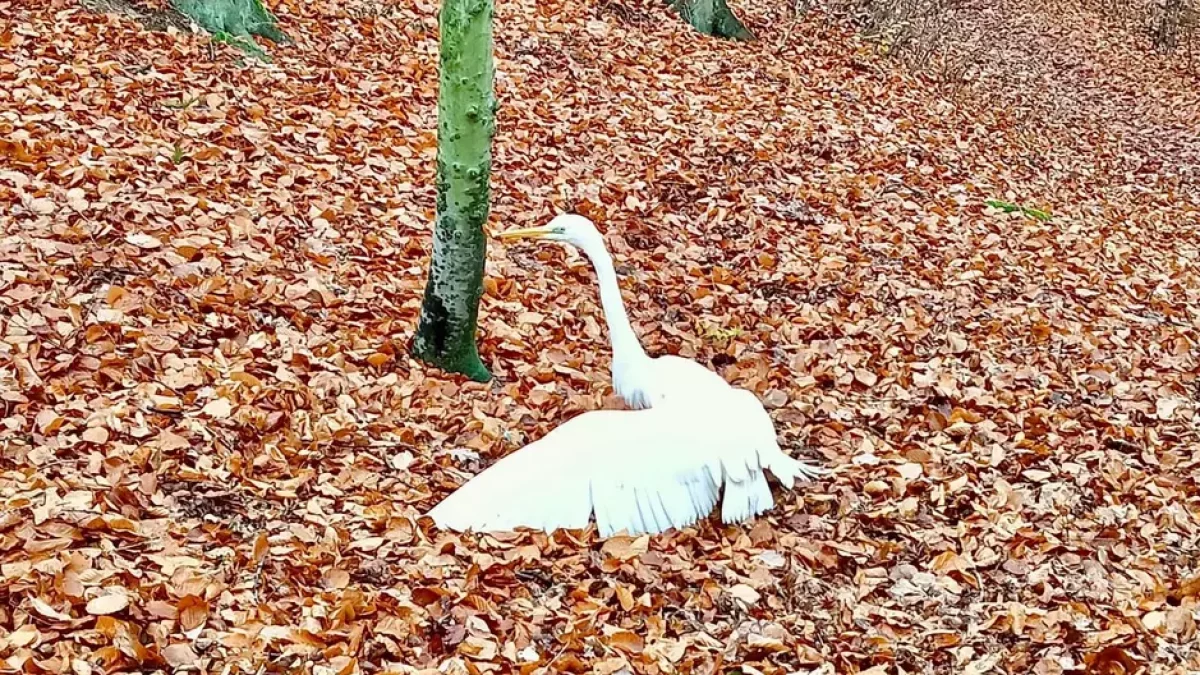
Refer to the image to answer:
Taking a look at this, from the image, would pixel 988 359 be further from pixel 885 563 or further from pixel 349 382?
pixel 349 382

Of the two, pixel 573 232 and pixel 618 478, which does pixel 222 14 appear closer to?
pixel 573 232

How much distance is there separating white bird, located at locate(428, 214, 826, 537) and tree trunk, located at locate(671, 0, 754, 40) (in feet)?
20.8

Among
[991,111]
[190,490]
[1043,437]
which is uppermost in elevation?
[991,111]

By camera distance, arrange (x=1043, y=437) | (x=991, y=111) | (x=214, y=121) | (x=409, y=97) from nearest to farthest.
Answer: (x=1043, y=437) → (x=214, y=121) → (x=409, y=97) → (x=991, y=111)

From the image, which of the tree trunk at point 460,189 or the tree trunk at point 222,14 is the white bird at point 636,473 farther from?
the tree trunk at point 222,14

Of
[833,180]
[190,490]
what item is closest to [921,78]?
[833,180]

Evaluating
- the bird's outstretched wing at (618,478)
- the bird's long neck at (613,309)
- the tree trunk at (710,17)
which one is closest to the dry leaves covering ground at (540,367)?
the bird's outstretched wing at (618,478)

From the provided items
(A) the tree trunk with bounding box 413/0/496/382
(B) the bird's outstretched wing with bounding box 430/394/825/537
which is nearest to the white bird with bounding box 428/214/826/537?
(B) the bird's outstretched wing with bounding box 430/394/825/537

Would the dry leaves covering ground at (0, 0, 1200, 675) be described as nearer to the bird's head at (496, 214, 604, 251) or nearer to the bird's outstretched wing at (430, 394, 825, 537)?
the bird's outstretched wing at (430, 394, 825, 537)

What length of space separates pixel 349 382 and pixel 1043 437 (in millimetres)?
2947

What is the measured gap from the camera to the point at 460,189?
408cm

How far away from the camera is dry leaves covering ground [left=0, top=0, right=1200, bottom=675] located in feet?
9.98

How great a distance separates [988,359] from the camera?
516 cm

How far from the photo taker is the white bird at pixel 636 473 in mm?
3354
